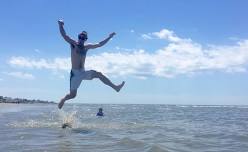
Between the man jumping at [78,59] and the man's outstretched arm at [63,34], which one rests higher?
the man's outstretched arm at [63,34]

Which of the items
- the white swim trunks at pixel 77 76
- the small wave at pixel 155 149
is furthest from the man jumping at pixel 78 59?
the small wave at pixel 155 149

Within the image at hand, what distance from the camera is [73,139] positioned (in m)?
13.8

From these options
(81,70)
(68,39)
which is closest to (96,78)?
(81,70)

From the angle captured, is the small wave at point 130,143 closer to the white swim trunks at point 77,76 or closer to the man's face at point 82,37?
the white swim trunks at point 77,76

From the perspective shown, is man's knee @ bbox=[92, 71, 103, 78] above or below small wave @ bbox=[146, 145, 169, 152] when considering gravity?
above

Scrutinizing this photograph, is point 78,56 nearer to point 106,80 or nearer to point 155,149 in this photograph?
point 106,80

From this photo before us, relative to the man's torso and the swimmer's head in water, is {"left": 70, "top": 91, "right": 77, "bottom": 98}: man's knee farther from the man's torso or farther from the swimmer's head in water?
the swimmer's head in water

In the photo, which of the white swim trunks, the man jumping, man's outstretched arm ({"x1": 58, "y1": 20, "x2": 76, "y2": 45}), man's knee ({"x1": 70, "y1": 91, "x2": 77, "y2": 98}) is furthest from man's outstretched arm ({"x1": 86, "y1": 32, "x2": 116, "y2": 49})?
man's knee ({"x1": 70, "y1": 91, "x2": 77, "y2": 98})

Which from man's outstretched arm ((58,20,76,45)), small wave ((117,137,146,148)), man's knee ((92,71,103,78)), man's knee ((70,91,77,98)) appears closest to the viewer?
man's outstretched arm ((58,20,76,45))

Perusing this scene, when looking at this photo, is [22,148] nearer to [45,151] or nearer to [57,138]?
[45,151]

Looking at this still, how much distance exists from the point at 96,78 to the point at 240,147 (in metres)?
4.91

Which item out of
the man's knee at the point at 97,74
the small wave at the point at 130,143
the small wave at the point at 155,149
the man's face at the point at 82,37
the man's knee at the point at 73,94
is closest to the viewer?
the small wave at the point at 155,149

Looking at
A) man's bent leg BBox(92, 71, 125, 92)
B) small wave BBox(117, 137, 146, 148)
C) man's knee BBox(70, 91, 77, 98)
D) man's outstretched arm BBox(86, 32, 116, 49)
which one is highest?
man's outstretched arm BBox(86, 32, 116, 49)

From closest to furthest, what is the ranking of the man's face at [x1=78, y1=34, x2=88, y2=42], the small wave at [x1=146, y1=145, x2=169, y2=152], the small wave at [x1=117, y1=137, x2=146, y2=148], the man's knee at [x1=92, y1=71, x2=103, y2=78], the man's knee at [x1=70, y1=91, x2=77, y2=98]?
the small wave at [x1=146, y1=145, x2=169, y2=152]
the man's face at [x1=78, y1=34, x2=88, y2=42]
the man's knee at [x1=70, y1=91, x2=77, y2=98]
the man's knee at [x1=92, y1=71, x2=103, y2=78]
the small wave at [x1=117, y1=137, x2=146, y2=148]
